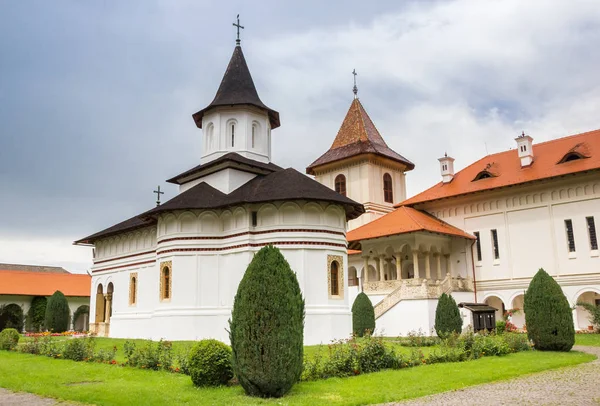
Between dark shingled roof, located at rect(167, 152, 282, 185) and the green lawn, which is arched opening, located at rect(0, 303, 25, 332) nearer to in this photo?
dark shingled roof, located at rect(167, 152, 282, 185)

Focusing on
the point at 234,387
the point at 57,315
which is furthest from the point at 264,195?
the point at 57,315

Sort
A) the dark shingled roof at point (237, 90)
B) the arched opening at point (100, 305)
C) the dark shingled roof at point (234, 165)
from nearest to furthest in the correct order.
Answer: the dark shingled roof at point (234, 165)
the dark shingled roof at point (237, 90)
the arched opening at point (100, 305)

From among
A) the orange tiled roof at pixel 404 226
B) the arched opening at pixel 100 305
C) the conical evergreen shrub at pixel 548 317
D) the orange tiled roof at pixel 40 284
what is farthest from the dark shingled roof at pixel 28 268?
the conical evergreen shrub at pixel 548 317

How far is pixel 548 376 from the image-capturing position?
11969mm

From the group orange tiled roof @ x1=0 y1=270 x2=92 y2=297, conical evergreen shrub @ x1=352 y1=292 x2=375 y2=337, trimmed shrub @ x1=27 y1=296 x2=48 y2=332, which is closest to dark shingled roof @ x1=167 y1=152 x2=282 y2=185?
conical evergreen shrub @ x1=352 y1=292 x2=375 y2=337

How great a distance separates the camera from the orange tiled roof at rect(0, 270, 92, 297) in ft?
129

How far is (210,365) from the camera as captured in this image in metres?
10.7

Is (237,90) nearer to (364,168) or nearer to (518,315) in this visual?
(364,168)

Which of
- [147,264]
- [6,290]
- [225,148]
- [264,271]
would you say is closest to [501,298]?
[225,148]

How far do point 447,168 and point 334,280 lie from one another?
15645mm

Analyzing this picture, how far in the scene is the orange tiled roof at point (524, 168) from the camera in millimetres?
27031

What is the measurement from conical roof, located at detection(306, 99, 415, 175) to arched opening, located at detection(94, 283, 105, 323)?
1786cm

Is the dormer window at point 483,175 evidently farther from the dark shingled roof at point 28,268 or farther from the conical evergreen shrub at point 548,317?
the dark shingled roof at point 28,268

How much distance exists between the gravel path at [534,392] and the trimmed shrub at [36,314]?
35725 mm
